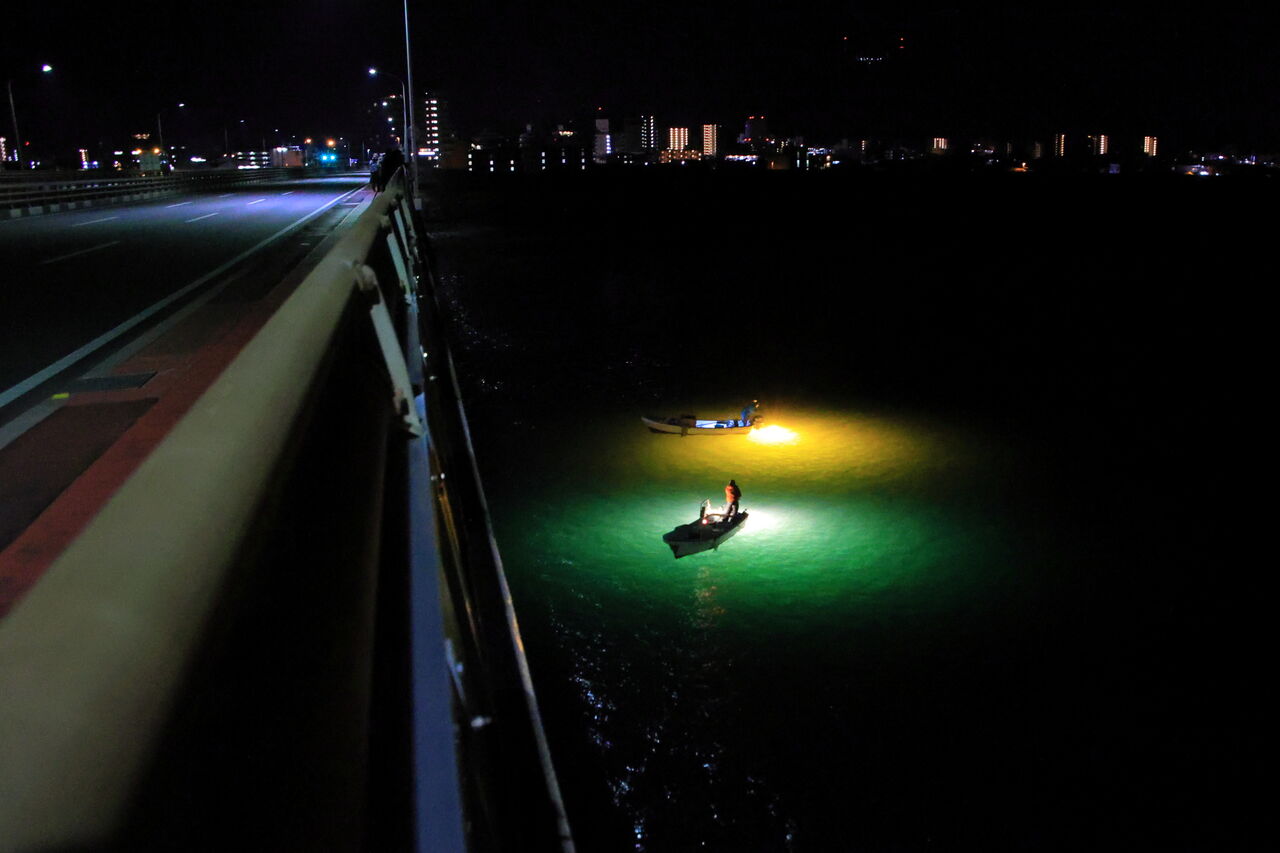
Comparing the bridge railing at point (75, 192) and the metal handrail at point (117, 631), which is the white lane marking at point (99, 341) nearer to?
the metal handrail at point (117, 631)

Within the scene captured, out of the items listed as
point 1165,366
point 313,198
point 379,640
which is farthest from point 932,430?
point 379,640

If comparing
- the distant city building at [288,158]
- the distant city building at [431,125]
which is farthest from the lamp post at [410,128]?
the distant city building at [431,125]

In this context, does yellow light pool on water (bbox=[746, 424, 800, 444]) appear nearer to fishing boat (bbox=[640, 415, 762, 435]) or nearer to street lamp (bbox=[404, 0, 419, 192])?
fishing boat (bbox=[640, 415, 762, 435])

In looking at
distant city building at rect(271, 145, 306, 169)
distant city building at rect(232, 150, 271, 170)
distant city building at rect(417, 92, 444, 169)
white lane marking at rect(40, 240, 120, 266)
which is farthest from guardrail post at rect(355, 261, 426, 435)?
distant city building at rect(417, 92, 444, 169)

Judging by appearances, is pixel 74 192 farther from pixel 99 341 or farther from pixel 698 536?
pixel 99 341

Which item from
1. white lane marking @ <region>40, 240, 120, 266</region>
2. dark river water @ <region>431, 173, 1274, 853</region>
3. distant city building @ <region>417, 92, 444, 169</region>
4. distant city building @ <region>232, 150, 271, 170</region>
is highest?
distant city building @ <region>417, 92, 444, 169</region>

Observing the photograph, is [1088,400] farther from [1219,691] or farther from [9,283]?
[9,283]

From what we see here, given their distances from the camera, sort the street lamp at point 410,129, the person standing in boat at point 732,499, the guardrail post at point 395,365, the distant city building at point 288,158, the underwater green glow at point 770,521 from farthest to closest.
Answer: the distant city building at point 288,158 → the street lamp at point 410,129 → the person standing in boat at point 732,499 → the underwater green glow at point 770,521 → the guardrail post at point 395,365
